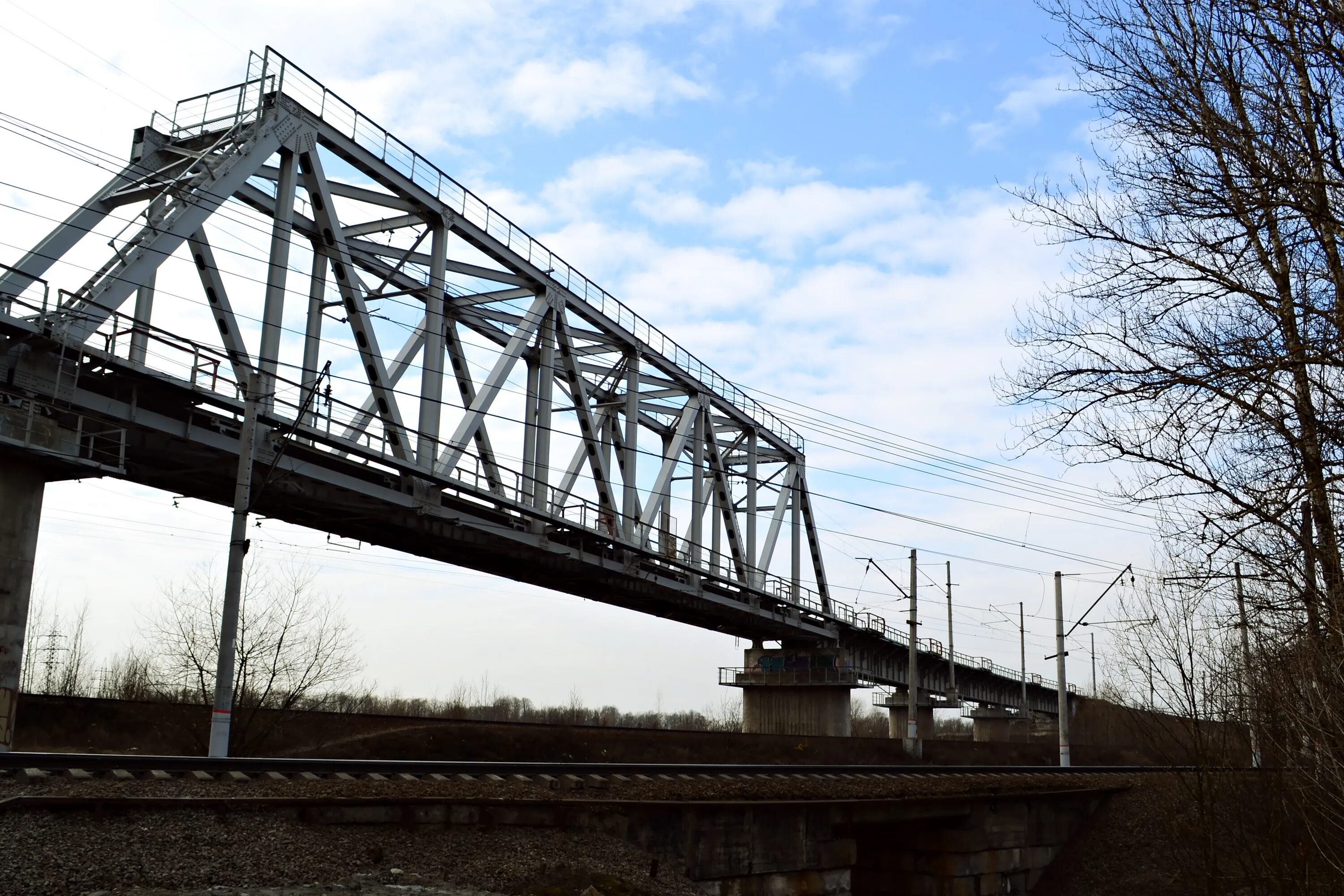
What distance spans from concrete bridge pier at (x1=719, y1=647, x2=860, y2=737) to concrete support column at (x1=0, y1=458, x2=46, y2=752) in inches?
1758

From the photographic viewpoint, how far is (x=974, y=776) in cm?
2867

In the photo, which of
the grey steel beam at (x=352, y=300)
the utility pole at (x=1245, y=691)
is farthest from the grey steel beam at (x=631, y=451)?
the utility pole at (x=1245, y=691)

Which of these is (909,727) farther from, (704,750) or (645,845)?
(645,845)

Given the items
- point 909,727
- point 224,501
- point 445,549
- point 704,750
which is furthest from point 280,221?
point 909,727

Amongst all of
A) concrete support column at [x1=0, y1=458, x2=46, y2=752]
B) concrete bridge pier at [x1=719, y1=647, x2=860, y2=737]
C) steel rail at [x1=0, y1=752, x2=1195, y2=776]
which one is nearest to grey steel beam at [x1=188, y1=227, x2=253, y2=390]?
concrete support column at [x1=0, y1=458, x2=46, y2=752]

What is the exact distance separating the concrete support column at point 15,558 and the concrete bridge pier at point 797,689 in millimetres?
44660

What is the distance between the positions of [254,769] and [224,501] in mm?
16066

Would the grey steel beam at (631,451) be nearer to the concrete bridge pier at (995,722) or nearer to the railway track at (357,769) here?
the railway track at (357,769)

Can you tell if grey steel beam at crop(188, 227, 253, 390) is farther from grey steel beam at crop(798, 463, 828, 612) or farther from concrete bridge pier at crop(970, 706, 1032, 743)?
concrete bridge pier at crop(970, 706, 1032, 743)

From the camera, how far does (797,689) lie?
204 feet

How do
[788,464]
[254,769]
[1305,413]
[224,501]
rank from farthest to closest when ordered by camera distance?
[788,464]
[224,501]
[254,769]
[1305,413]

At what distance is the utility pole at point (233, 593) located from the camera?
61.5 feet

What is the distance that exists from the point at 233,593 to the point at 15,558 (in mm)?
5322

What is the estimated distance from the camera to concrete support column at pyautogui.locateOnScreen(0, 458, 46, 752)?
21.2 m
